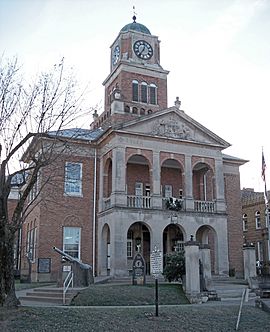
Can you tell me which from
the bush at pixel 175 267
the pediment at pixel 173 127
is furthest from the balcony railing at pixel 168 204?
the bush at pixel 175 267

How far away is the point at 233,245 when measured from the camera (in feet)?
112

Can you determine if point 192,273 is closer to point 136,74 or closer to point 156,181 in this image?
point 156,181

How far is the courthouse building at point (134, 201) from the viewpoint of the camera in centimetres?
2822

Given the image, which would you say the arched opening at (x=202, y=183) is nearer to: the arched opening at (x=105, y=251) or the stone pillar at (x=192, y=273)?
the arched opening at (x=105, y=251)

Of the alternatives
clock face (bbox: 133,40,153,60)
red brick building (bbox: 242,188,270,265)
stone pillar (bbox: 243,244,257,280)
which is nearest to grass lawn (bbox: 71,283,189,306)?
stone pillar (bbox: 243,244,257,280)

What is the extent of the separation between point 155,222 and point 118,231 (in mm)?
2580

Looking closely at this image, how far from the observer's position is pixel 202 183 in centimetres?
3431

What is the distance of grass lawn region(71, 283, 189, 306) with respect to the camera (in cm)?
1664

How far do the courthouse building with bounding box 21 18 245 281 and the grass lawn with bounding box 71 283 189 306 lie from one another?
8.08 m

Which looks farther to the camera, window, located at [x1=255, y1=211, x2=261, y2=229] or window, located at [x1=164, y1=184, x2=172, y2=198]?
window, located at [x1=255, y1=211, x2=261, y2=229]

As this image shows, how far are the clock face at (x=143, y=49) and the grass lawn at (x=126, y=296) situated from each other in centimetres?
2539

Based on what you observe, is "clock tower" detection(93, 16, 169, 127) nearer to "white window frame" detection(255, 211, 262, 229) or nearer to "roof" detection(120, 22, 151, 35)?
"roof" detection(120, 22, 151, 35)

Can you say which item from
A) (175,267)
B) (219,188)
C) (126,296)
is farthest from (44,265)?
(219,188)

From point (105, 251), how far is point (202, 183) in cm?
932
